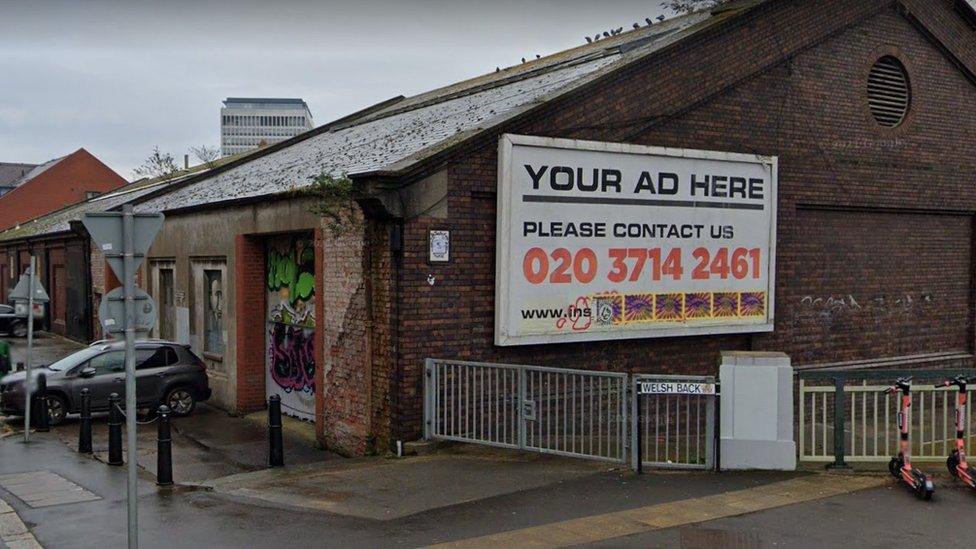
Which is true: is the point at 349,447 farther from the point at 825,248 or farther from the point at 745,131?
the point at 825,248

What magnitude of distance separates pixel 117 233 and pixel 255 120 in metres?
169

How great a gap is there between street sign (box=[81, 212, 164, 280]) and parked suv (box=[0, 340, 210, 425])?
386 inches

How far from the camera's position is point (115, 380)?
16.8 metres

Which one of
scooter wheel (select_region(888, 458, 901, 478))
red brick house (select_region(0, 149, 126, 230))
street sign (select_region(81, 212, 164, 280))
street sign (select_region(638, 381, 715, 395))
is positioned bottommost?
scooter wheel (select_region(888, 458, 901, 478))

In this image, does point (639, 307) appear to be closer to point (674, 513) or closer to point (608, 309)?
point (608, 309)

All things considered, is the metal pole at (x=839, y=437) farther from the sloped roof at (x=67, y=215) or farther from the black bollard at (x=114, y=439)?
the sloped roof at (x=67, y=215)

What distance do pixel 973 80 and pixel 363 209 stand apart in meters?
13.3

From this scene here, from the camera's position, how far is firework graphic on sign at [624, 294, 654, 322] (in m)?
13.6

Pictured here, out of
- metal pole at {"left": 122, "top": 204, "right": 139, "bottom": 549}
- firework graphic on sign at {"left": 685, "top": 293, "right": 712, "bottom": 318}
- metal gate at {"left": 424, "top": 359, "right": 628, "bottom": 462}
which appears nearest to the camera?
metal pole at {"left": 122, "top": 204, "right": 139, "bottom": 549}

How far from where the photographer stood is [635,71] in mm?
13539

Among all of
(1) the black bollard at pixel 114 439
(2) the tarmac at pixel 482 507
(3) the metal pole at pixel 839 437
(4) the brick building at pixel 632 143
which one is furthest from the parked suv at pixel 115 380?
(3) the metal pole at pixel 839 437

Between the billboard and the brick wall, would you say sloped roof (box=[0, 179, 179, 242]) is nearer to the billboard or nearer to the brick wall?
the brick wall

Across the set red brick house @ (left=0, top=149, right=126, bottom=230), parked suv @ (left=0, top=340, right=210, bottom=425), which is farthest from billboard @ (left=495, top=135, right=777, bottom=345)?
red brick house @ (left=0, top=149, right=126, bottom=230)

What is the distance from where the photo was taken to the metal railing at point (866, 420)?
10273 millimetres
